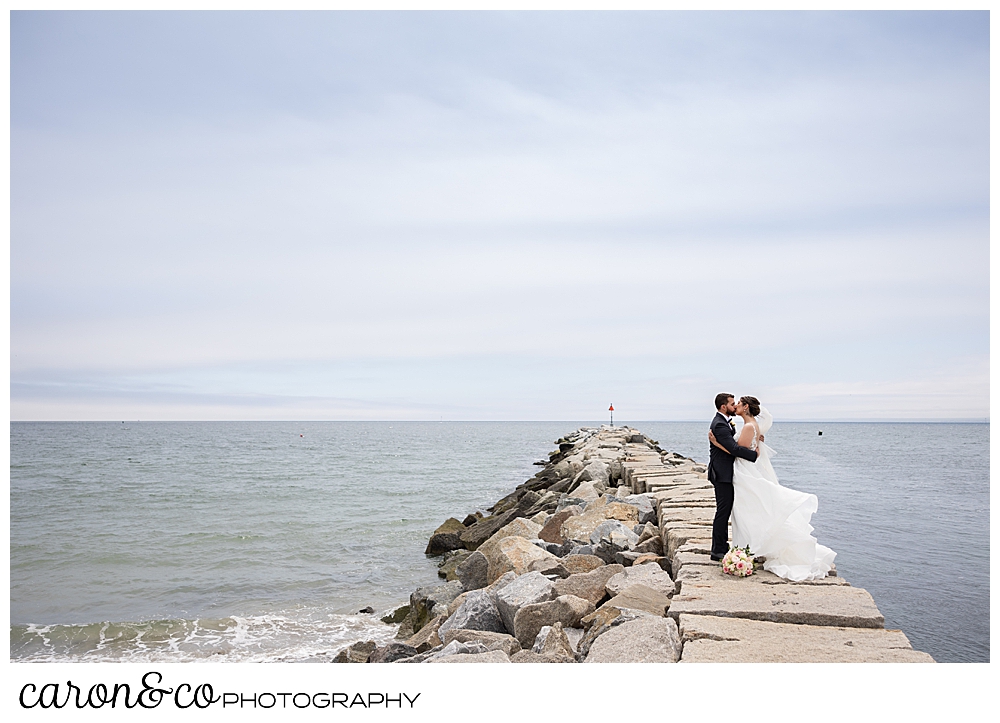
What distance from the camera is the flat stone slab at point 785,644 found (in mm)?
3578

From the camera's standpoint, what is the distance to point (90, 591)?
9.29 meters

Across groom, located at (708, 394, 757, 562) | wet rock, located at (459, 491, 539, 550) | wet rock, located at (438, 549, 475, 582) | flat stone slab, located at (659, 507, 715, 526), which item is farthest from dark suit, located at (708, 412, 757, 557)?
wet rock, located at (459, 491, 539, 550)

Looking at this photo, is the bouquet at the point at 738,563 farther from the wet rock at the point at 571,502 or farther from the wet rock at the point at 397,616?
the wet rock at the point at 571,502

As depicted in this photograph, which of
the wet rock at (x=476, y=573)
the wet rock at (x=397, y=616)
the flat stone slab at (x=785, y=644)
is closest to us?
the flat stone slab at (x=785, y=644)

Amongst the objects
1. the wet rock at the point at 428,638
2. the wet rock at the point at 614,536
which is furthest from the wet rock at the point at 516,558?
the wet rock at the point at 428,638

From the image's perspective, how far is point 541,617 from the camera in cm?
502

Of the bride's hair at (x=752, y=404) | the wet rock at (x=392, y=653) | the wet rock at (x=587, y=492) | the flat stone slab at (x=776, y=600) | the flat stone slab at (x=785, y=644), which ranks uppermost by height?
the bride's hair at (x=752, y=404)

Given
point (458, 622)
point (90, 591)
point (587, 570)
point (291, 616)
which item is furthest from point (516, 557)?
point (90, 591)

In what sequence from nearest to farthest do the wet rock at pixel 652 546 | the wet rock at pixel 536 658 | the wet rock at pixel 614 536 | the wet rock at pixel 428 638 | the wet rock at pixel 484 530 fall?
the wet rock at pixel 536 658 → the wet rock at pixel 428 638 → the wet rock at pixel 652 546 → the wet rock at pixel 614 536 → the wet rock at pixel 484 530

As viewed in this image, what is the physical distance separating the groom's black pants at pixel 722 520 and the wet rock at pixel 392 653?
7.94 feet

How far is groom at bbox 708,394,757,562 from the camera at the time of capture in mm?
5414

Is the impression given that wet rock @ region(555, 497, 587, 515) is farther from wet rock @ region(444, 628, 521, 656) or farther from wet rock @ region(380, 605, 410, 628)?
wet rock @ region(444, 628, 521, 656)

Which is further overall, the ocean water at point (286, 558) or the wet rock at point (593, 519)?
the wet rock at point (593, 519)

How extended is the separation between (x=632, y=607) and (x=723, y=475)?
1.33m
